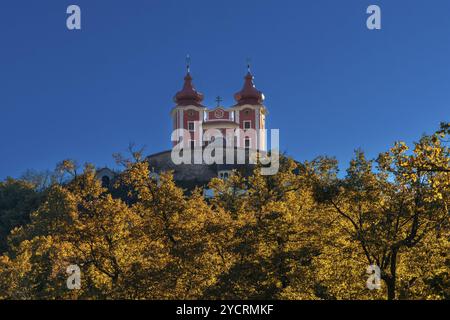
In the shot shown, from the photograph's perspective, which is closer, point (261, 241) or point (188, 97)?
point (261, 241)

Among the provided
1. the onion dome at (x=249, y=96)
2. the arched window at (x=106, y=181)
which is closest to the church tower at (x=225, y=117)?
the onion dome at (x=249, y=96)

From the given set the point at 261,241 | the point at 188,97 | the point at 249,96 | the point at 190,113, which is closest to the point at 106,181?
the point at 190,113

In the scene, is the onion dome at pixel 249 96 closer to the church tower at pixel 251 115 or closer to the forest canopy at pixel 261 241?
the church tower at pixel 251 115

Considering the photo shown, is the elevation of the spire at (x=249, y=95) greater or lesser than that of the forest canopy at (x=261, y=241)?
greater

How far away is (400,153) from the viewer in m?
20.9

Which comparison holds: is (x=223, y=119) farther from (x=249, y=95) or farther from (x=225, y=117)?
(x=249, y=95)

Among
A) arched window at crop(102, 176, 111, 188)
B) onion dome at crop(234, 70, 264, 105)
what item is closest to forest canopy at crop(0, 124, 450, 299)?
arched window at crop(102, 176, 111, 188)

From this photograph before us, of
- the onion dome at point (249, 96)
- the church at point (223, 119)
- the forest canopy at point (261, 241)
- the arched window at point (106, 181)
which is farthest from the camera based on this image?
the onion dome at point (249, 96)

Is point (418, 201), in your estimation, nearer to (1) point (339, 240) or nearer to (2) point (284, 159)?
(1) point (339, 240)

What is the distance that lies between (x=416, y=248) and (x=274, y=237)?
5.11 meters
